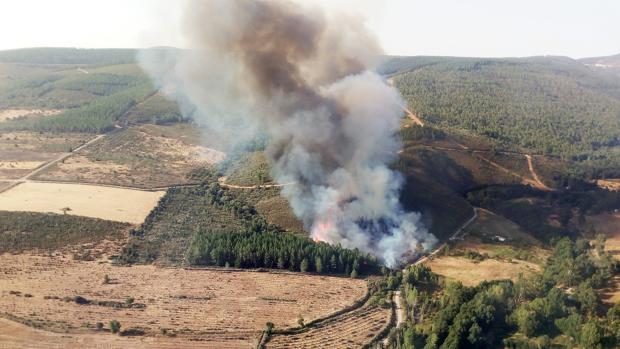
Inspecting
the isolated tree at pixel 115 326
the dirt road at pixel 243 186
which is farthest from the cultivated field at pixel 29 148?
the isolated tree at pixel 115 326

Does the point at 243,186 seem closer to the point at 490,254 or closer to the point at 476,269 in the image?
the point at 490,254

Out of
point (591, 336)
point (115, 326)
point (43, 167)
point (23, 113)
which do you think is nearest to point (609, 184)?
point (591, 336)

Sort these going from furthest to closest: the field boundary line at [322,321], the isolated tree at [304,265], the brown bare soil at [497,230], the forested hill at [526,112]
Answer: the forested hill at [526,112] < the brown bare soil at [497,230] < the isolated tree at [304,265] < the field boundary line at [322,321]

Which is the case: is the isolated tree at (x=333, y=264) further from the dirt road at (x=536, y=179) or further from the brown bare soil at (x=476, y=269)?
the dirt road at (x=536, y=179)

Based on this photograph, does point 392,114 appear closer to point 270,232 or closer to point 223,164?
point 270,232

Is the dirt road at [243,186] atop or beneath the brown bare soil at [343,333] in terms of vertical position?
atop

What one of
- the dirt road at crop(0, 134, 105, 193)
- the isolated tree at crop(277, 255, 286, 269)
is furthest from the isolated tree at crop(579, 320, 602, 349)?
the dirt road at crop(0, 134, 105, 193)
